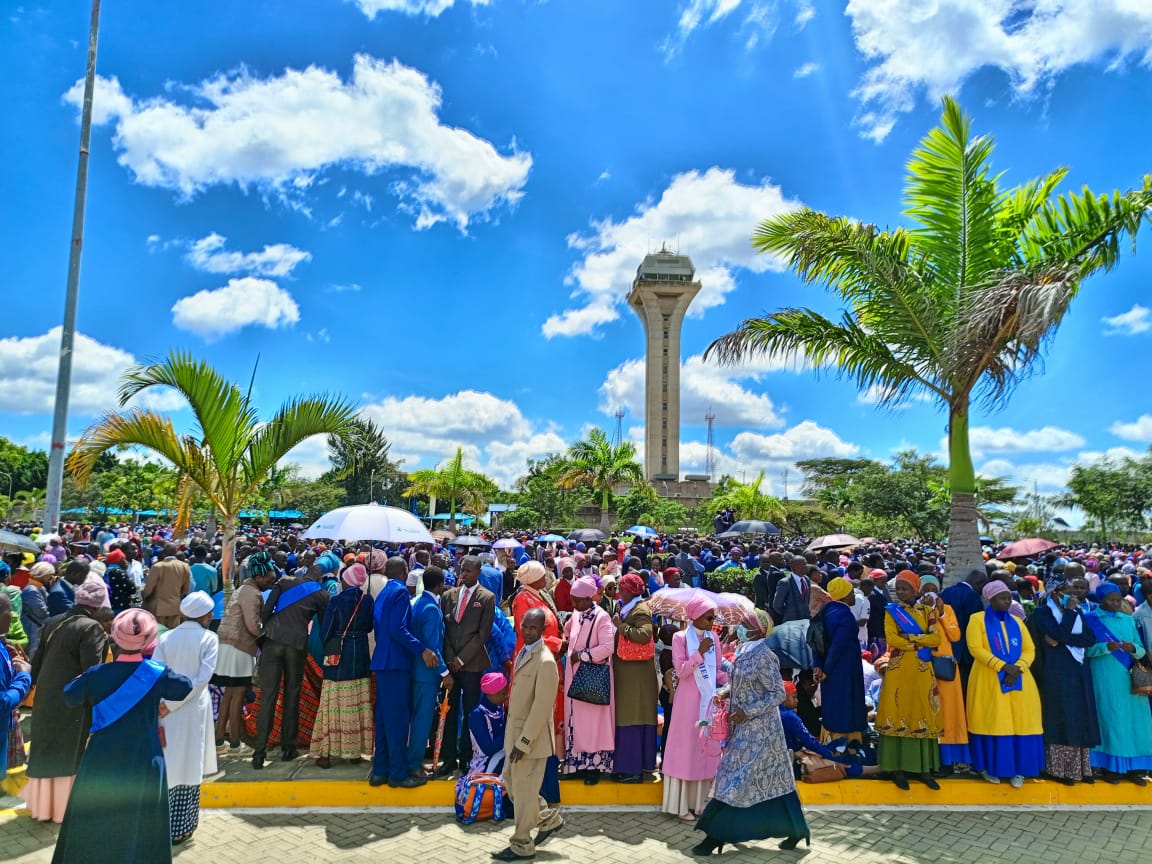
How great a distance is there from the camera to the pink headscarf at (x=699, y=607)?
5.37 m

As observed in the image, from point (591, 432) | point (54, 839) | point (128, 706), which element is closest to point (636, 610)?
point (128, 706)

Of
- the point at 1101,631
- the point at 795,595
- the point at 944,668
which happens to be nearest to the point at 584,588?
the point at 944,668

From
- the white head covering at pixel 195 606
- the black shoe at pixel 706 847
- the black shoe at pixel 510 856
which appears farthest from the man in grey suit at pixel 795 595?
the white head covering at pixel 195 606

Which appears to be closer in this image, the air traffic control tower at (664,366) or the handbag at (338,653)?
the handbag at (338,653)

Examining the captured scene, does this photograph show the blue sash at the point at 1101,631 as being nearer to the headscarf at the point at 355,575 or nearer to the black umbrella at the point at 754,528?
the headscarf at the point at 355,575

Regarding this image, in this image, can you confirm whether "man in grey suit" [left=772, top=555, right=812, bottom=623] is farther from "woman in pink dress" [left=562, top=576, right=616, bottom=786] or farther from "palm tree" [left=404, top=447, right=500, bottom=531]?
"palm tree" [left=404, top=447, right=500, bottom=531]

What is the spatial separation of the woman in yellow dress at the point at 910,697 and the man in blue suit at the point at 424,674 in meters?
3.49

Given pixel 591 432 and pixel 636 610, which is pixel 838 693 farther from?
pixel 591 432

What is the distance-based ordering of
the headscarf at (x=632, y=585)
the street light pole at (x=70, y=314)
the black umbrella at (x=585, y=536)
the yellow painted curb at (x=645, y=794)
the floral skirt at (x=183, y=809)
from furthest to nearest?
the black umbrella at (x=585, y=536), the street light pole at (x=70, y=314), the headscarf at (x=632, y=585), the yellow painted curb at (x=645, y=794), the floral skirt at (x=183, y=809)

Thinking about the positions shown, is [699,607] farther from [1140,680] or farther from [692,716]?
[1140,680]

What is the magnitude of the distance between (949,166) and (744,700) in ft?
25.2

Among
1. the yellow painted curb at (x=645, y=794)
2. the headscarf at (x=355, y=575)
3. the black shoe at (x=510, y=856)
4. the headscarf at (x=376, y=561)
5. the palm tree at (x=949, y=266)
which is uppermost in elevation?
the palm tree at (x=949, y=266)

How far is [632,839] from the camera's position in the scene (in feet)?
17.0

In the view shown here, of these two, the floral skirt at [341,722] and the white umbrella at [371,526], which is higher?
the white umbrella at [371,526]
